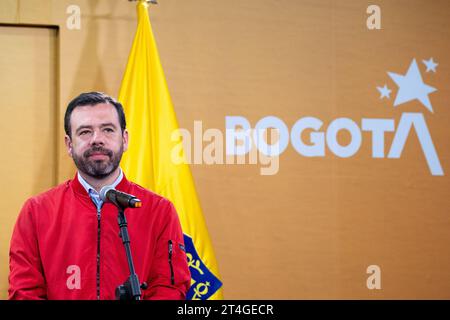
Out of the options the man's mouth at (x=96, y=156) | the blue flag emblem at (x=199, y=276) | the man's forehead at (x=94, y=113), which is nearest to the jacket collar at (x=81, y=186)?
the man's mouth at (x=96, y=156)

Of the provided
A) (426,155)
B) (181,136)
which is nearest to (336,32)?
(426,155)

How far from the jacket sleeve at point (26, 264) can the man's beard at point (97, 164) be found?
237 millimetres

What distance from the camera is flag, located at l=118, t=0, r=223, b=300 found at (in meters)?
3.43

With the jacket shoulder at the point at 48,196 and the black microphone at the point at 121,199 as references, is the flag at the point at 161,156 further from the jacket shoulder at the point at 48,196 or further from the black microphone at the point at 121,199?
the black microphone at the point at 121,199

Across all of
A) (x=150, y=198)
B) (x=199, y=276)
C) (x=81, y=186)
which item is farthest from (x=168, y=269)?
(x=199, y=276)

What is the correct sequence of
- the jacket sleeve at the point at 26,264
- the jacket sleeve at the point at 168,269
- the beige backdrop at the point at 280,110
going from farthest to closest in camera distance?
the beige backdrop at the point at 280,110
the jacket sleeve at the point at 168,269
the jacket sleeve at the point at 26,264

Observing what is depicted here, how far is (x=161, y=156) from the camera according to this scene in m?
3.46

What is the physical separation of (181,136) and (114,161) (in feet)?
4.25

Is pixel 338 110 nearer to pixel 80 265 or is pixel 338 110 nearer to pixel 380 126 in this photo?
pixel 380 126

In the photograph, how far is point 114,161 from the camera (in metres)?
2.37

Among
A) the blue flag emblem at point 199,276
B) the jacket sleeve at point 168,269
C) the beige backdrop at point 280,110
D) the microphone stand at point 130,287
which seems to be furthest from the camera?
the beige backdrop at point 280,110

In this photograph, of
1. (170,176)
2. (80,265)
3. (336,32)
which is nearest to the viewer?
(80,265)

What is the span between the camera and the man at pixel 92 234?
7.38ft

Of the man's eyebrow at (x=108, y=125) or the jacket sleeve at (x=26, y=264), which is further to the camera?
the man's eyebrow at (x=108, y=125)
